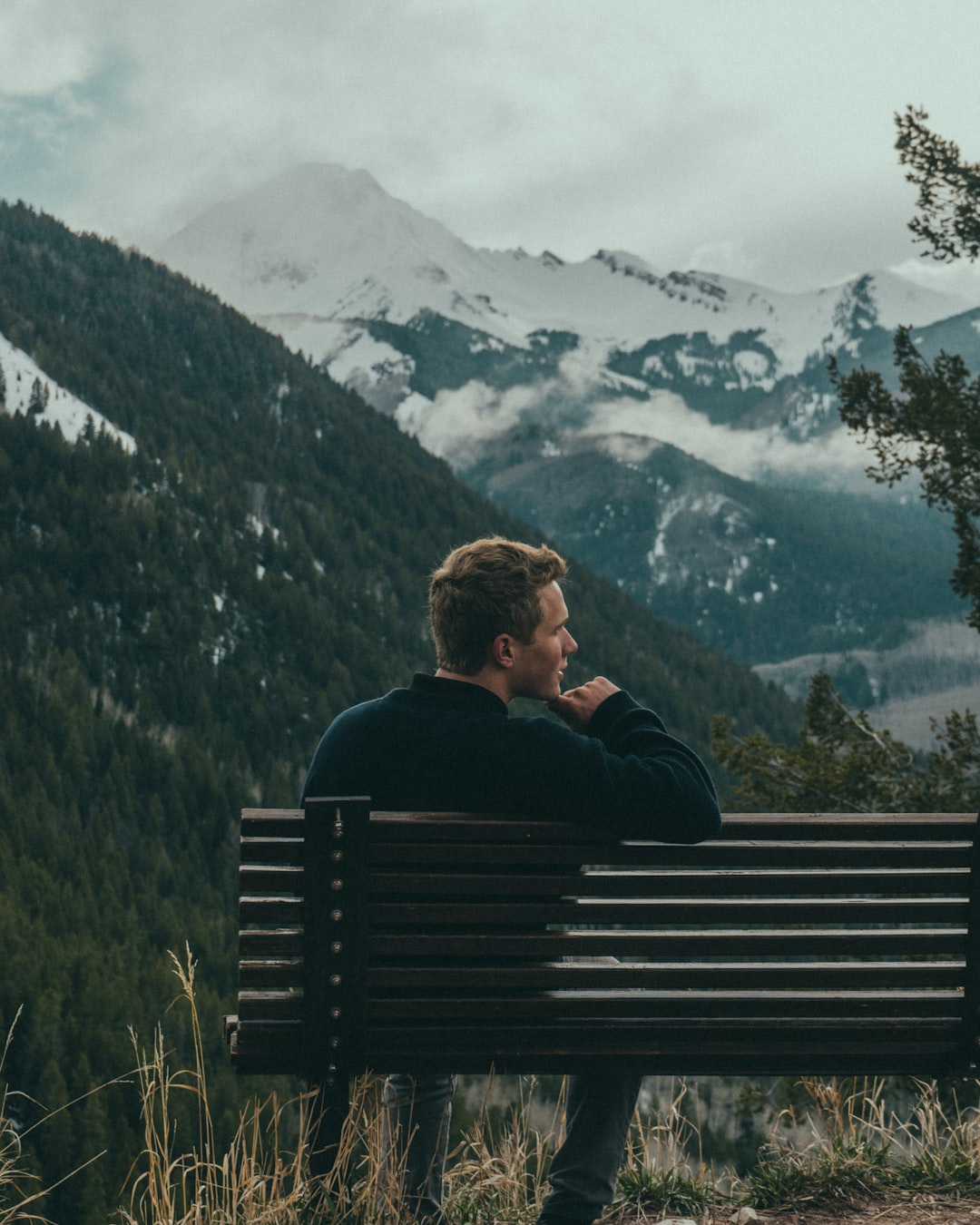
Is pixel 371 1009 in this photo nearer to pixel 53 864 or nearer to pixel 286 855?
pixel 286 855

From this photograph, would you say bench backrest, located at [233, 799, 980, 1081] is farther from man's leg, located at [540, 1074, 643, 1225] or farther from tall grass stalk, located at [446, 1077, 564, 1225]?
tall grass stalk, located at [446, 1077, 564, 1225]

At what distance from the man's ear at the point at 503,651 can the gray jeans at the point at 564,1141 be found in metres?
1.28

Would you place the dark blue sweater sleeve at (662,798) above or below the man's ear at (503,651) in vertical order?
below

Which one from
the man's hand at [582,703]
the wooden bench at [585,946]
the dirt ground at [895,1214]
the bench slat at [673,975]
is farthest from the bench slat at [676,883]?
the dirt ground at [895,1214]

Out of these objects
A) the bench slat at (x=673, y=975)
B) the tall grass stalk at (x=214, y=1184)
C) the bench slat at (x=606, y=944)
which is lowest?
the tall grass stalk at (x=214, y=1184)

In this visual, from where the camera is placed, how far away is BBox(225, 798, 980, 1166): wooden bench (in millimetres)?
3885

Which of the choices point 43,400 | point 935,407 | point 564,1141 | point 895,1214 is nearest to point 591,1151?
point 564,1141

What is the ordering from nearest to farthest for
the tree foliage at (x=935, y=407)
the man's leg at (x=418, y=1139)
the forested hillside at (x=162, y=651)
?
1. the man's leg at (x=418, y=1139)
2. the tree foliage at (x=935, y=407)
3. the forested hillside at (x=162, y=651)

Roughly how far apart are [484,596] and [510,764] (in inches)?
20.1

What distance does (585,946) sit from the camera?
397 cm

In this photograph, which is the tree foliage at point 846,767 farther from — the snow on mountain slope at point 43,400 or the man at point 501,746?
the snow on mountain slope at point 43,400

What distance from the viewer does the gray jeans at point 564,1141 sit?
4078mm

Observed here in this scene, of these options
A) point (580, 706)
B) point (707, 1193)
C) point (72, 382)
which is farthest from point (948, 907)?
point (72, 382)

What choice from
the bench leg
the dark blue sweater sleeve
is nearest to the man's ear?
the dark blue sweater sleeve
